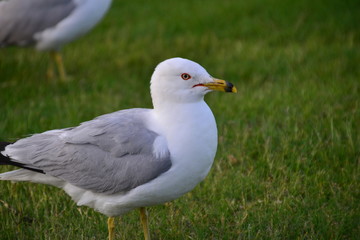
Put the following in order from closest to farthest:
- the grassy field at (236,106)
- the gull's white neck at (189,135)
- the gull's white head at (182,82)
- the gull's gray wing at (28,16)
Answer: the gull's white neck at (189,135), the gull's white head at (182,82), the grassy field at (236,106), the gull's gray wing at (28,16)

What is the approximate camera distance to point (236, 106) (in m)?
6.72

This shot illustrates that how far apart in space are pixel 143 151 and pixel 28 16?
412 centimetres

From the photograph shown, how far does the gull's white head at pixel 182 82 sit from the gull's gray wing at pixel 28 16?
3816mm

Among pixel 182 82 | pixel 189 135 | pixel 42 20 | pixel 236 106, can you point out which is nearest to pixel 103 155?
pixel 189 135

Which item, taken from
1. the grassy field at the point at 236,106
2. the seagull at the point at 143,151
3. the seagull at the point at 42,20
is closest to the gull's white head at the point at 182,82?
the seagull at the point at 143,151

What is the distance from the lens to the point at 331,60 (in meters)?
7.71

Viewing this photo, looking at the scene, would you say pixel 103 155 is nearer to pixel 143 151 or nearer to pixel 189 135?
pixel 143 151

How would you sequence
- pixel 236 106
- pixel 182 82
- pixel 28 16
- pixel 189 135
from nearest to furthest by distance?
pixel 189 135, pixel 182 82, pixel 236 106, pixel 28 16

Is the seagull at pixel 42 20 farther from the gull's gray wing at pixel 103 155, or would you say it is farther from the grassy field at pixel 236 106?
the gull's gray wing at pixel 103 155

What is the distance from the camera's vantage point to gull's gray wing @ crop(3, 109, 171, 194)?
12.7ft

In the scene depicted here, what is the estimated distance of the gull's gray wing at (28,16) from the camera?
7309mm

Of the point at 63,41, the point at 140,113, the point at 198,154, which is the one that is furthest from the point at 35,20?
the point at 198,154

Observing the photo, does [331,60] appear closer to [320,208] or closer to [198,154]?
[320,208]

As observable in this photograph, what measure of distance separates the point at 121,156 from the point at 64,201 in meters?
1.21
